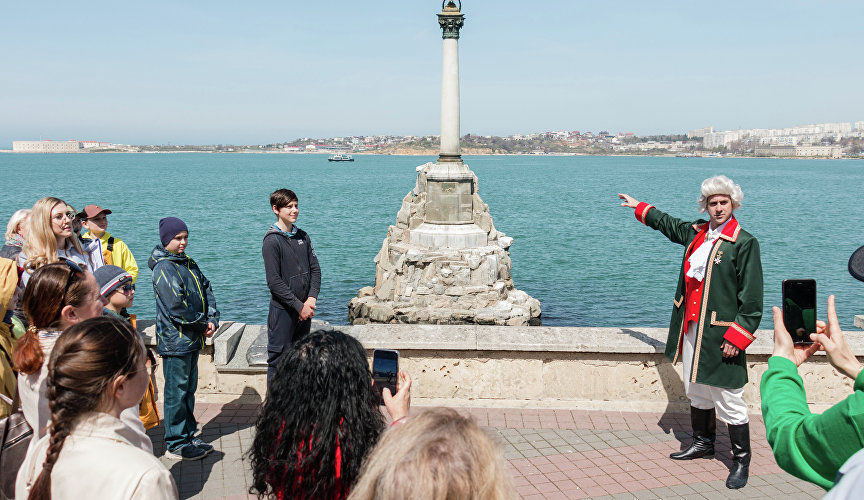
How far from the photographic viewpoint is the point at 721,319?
4.69m

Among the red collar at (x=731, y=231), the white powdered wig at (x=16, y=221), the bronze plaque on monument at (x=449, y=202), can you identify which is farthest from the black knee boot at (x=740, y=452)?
the bronze plaque on monument at (x=449, y=202)

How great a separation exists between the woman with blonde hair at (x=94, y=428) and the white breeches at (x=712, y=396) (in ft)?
12.3

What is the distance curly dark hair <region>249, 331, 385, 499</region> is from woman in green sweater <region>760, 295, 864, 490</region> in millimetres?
1269

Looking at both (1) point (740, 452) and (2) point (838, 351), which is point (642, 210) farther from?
(2) point (838, 351)

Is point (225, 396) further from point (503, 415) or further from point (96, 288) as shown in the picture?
point (96, 288)

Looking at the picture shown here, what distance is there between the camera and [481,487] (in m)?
1.59

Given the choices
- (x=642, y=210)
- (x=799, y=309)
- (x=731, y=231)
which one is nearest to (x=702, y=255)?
(x=731, y=231)

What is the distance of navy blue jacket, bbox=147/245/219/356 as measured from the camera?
4.75 meters

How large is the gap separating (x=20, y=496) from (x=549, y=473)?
10.6 feet

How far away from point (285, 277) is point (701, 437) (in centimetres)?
318

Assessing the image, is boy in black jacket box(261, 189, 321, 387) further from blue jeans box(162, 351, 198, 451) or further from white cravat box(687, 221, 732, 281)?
white cravat box(687, 221, 732, 281)

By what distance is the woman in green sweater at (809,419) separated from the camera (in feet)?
6.30

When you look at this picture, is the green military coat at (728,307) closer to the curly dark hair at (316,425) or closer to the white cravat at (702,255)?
the white cravat at (702,255)

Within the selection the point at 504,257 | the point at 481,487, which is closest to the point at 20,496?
the point at 481,487
